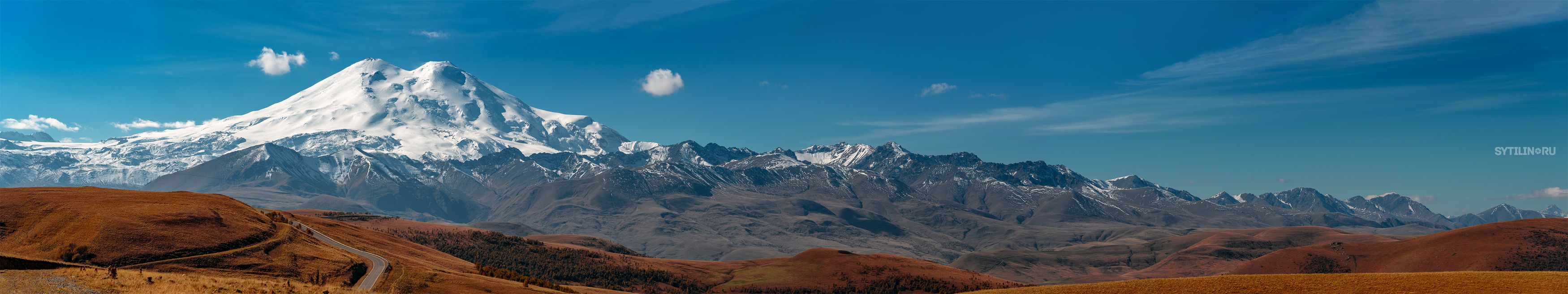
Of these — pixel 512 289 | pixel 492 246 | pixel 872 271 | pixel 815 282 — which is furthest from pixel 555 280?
pixel 512 289

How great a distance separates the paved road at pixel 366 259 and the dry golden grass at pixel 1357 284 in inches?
2295

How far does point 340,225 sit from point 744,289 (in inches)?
3375

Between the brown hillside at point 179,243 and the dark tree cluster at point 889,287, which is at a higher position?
the brown hillside at point 179,243

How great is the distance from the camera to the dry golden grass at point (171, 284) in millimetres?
46469

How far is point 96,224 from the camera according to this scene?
7544cm

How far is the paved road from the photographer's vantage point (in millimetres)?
73706

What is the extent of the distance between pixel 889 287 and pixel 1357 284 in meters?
125

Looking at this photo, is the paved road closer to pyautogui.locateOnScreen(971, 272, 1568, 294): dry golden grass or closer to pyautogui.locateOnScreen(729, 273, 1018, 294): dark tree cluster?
pyautogui.locateOnScreen(971, 272, 1568, 294): dry golden grass

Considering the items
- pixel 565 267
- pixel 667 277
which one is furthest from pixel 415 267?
pixel 667 277

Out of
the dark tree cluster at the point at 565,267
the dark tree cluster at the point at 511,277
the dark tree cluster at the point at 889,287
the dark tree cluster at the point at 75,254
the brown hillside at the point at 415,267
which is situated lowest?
the dark tree cluster at the point at 889,287

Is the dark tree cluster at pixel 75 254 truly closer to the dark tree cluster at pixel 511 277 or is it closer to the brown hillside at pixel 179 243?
the brown hillside at pixel 179 243

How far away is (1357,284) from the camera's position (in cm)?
5691

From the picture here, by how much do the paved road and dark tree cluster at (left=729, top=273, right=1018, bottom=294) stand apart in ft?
296

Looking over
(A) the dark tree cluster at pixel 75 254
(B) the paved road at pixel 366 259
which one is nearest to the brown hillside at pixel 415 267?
(B) the paved road at pixel 366 259
